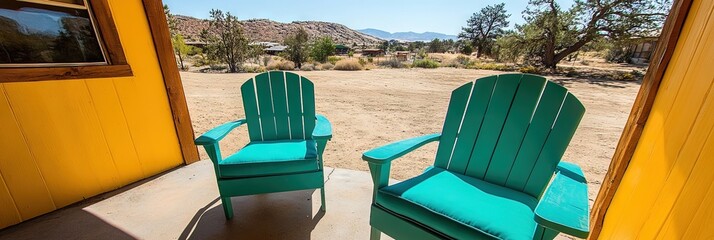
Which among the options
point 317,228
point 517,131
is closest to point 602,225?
point 517,131

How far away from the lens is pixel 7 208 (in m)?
1.58

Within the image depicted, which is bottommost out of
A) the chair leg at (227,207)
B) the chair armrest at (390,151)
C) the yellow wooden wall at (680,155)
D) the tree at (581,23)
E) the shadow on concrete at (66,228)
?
the shadow on concrete at (66,228)

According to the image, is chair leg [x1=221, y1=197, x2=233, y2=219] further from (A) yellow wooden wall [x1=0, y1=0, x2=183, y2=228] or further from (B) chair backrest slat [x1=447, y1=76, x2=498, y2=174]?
(B) chair backrest slat [x1=447, y1=76, x2=498, y2=174]

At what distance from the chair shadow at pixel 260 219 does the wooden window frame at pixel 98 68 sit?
1186 millimetres

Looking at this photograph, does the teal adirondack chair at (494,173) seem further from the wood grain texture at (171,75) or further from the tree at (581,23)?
the tree at (581,23)

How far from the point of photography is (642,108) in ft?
3.46

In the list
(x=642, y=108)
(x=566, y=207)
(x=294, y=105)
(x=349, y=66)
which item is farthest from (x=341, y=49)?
(x=566, y=207)

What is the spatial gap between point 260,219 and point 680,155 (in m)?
1.92

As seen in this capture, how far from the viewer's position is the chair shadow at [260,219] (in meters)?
1.54

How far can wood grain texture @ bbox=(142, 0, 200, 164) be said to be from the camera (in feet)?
6.45

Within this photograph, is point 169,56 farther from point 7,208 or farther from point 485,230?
point 485,230

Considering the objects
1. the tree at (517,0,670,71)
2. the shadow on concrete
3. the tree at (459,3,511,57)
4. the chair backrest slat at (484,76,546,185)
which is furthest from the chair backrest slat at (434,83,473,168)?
the tree at (459,3,511,57)

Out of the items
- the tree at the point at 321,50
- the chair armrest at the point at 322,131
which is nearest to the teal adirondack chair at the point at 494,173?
the chair armrest at the point at 322,131

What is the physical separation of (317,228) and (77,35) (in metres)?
2.05
